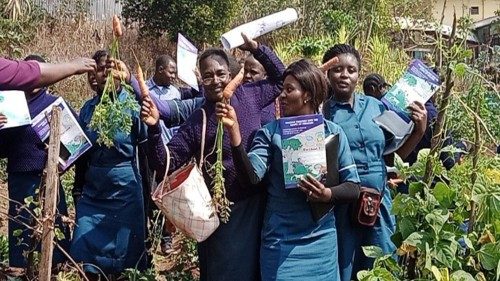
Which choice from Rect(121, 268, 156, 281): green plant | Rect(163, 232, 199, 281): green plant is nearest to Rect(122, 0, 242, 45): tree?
Rect(163, 232, 199, 281): green plant

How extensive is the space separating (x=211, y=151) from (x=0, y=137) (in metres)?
1.48

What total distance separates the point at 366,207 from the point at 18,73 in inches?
65.8

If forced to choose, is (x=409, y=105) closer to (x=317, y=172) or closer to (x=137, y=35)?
(x=317, y=172)

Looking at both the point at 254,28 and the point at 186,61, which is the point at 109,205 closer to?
the point at 186,61

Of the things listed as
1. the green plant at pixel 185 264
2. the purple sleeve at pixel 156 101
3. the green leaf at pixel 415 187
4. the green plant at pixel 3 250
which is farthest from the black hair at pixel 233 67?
the green plant at pixel 3 250

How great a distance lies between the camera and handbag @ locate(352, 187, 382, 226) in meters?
3.35

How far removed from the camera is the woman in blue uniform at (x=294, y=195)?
3045 millimetres

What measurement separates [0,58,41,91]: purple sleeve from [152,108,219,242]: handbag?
0.70m

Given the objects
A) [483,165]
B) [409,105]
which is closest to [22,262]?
[409,105]

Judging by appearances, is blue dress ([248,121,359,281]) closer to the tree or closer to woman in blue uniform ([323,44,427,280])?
woman in blue uniform ([323,44,427,280])

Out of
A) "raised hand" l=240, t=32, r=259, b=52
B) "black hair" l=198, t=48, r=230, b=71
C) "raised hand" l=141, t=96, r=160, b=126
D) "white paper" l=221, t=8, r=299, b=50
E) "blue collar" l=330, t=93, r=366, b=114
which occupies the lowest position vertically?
"blue collar" l=330, t=93, r=366, b=114

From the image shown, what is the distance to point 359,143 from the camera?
3.42 m

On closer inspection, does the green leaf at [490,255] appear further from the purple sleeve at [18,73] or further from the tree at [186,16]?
the tree at [186,16]

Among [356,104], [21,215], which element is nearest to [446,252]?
[356,104]
